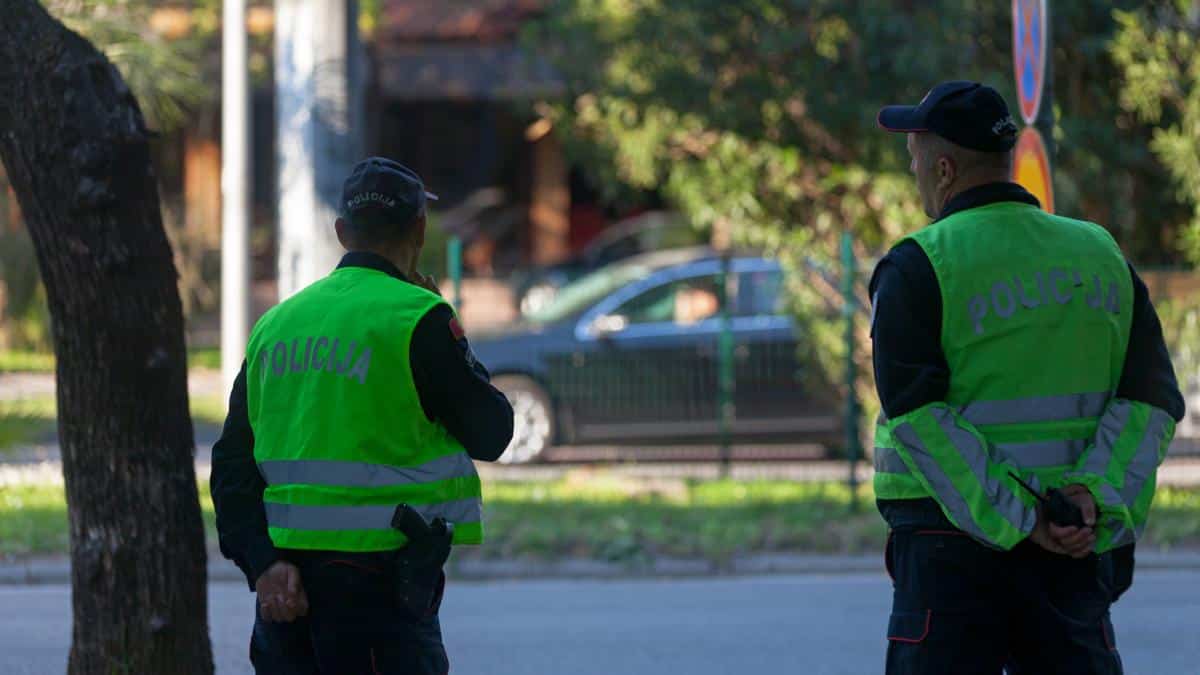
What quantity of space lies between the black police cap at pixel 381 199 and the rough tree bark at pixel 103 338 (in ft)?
3.73

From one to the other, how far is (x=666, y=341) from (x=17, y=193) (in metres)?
9.27

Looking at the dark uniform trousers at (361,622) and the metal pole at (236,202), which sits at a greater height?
the metal pole at (236,202)

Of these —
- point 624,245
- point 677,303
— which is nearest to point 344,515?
point 677,303

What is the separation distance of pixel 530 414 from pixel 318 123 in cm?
307

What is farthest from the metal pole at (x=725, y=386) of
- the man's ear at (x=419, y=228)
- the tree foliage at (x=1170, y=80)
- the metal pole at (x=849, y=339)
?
the man's ear at (x=419, y=228)

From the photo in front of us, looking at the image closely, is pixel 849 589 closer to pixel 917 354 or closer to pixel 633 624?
pixel 633 624

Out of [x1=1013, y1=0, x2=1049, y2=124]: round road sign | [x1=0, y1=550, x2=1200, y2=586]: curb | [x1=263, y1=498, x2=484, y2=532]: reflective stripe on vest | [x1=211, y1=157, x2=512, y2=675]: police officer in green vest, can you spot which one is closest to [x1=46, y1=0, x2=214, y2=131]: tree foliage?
[x1=0, y1=550, x2=1200, y2=586]: curb

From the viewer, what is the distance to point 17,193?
4.91m

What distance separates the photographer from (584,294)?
14.7 meters

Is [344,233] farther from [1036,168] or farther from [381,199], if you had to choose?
[1036,168]

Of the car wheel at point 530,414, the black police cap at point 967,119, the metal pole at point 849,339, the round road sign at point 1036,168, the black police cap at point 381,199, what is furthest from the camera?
the car wheel at point 530,414

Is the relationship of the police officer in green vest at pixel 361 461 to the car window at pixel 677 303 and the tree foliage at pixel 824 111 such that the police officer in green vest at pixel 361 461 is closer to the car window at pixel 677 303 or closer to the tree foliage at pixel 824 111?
the tree foliage at pixel 824 111

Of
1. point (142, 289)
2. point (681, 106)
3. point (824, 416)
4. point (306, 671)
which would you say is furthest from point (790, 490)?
point (306, 671)

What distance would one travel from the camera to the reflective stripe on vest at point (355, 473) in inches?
148
